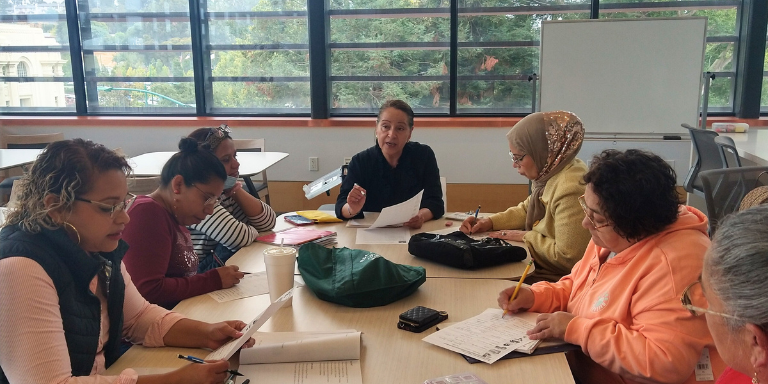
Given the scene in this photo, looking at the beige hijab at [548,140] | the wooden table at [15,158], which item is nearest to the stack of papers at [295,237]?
the beige hijab at [548,140]

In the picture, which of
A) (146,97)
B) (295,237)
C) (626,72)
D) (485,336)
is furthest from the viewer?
(146,97)

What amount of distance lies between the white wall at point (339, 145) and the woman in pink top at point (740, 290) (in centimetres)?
453

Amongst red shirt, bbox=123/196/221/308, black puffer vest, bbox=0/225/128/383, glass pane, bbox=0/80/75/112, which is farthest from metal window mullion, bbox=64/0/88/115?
black puffer vest, bbox=0/225/128/383

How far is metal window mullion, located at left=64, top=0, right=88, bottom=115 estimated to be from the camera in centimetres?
584

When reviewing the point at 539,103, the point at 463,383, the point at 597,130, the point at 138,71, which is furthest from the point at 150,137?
the point at 463,383

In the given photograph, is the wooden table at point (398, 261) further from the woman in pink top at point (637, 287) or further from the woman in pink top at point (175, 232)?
the woman in pink top at point (637, 287)

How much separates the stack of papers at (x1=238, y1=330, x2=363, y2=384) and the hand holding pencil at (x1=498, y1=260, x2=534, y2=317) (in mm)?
458

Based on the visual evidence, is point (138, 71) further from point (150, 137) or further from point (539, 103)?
point (539, 103)

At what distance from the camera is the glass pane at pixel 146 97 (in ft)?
19.5

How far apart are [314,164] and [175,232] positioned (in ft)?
12.3

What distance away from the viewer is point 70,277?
49.3 inches

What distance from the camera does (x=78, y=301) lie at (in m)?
1.28

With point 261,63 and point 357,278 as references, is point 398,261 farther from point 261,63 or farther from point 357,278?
point 261,63

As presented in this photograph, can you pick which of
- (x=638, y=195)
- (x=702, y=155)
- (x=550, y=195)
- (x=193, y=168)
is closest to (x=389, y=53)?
(x=702, y=155)
